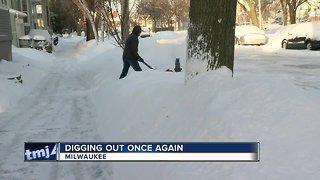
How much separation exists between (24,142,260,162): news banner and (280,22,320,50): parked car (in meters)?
20.0

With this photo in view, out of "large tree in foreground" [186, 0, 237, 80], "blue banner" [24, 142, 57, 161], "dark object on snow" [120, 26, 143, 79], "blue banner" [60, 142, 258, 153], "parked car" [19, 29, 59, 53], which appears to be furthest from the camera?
"parked car" [19, 29, 59, 53]

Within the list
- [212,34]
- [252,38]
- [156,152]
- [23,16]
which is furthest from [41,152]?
[23,16]

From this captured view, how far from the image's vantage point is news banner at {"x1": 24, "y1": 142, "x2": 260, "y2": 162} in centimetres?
407

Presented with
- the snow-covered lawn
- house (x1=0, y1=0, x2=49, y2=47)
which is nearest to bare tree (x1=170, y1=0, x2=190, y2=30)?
house (x1=0, y1=0, x2=49, y2=47)

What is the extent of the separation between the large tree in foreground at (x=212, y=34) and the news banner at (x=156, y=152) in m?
2.22

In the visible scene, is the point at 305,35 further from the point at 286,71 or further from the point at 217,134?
the point at 217,134

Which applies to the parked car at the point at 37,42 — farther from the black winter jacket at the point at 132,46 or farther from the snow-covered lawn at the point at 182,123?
the snow-covered lawn at the point at 182,123

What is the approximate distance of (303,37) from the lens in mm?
24312

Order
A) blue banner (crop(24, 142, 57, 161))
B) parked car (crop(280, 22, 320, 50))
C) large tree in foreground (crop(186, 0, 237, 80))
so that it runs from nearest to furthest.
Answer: blue banner (crop(24, 142, 57, 161)) → large tree in foreground (crop(186, 0, 237, 80)) → parked car (crop(280, 22, 320, 50))

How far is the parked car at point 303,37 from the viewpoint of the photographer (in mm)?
23109

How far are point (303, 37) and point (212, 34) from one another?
63.1 ft

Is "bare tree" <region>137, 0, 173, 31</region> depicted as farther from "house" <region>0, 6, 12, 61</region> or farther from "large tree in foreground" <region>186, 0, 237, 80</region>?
"large tree in foreground" <region>186, 0, 237, 80</region>

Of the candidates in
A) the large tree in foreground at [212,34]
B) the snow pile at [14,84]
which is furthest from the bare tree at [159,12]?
the large tree in foreground at [212,34]

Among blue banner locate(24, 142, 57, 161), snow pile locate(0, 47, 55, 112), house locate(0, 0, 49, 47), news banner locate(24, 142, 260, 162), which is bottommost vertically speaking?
snow pile locate(0, 47, 55, 112)
